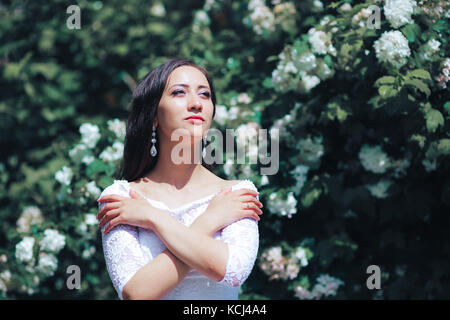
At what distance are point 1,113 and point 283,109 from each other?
2.85m

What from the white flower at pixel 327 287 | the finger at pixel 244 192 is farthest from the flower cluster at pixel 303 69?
the white flower at pixel 327 287

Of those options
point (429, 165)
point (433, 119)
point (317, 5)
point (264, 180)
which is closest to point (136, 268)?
point (264, 180)

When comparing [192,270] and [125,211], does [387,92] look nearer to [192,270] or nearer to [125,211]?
[192,270]

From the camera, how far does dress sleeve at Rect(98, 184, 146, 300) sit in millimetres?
1883

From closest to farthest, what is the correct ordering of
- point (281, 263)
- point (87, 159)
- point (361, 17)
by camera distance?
point (361, 17), point (281, 263), point (87, 159)

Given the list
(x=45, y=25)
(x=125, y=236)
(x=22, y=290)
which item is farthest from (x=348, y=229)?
(x=45, y=25)

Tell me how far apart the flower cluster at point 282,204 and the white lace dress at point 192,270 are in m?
0.90

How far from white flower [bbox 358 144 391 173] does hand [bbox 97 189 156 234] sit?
1590 mm

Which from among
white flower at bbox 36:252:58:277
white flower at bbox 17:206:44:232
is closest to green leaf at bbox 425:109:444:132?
white flower at bbox 36:252:58:277

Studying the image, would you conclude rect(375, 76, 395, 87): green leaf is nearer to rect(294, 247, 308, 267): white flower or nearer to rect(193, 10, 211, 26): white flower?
rect(294, 247, 308, 267): white flower

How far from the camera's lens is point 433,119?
2539 mm

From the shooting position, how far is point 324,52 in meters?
2.87

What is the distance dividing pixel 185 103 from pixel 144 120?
9.8 inches

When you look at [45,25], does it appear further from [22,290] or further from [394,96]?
[394,96]
